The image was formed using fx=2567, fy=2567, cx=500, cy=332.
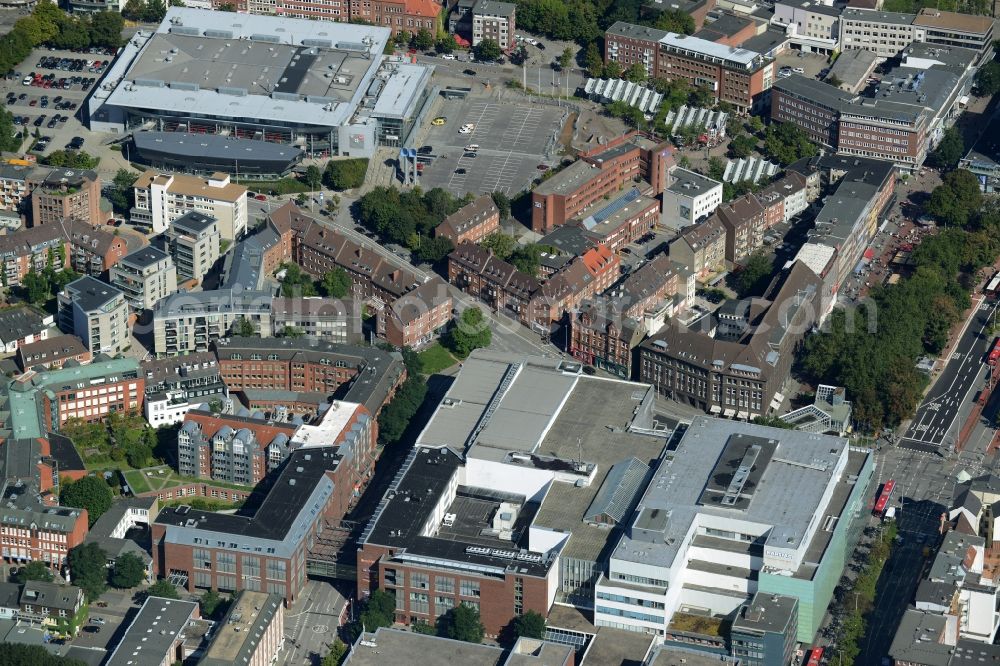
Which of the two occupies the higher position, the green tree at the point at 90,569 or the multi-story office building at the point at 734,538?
the multi-story office building at the point at 734,538

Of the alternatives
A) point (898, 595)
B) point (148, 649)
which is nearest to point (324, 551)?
point (148, 649)

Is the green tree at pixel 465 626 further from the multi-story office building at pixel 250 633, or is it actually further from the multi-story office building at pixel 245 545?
the multi-story office building at pixel 245 545

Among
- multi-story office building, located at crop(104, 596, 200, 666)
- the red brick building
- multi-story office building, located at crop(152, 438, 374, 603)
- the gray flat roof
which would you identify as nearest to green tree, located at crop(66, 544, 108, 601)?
multi-story office building, located at crop(152, 438, 374, 603)

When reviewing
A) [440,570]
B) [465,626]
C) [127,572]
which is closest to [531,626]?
[465,626]

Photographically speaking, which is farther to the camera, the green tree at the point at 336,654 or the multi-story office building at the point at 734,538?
the multi-story office building at the point at 734,538

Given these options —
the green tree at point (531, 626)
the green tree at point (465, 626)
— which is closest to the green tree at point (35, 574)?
the green tree at point (465, 626)

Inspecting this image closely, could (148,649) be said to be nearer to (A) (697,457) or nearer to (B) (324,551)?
(B) (324,551)

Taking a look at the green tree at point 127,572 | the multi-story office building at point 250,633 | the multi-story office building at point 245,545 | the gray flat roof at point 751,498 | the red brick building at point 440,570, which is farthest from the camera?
the green tree at point 127,572

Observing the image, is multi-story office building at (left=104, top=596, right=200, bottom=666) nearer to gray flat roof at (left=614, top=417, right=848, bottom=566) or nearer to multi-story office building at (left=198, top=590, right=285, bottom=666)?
multi-story office building at (left=198, top=590, right=285, bottom=666)

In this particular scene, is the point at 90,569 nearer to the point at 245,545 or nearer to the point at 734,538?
the point at 245,545

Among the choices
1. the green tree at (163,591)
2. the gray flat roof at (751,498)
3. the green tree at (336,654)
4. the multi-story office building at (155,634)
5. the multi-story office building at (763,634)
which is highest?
the gray flat roof at (751,498)
